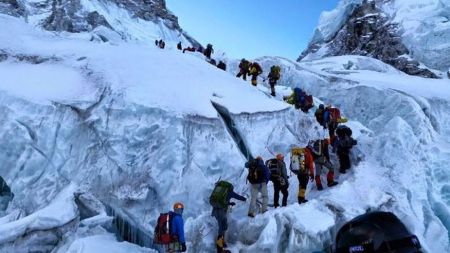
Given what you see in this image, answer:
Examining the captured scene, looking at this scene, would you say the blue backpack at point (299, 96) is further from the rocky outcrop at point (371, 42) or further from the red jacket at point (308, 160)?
the rocky outcrop at point (371, 42)

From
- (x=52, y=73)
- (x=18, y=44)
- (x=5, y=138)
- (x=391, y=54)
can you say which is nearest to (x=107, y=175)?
(x=5, y=138)

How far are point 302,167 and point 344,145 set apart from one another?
1.81 meters

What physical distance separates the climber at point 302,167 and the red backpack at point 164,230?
3796 millimetres

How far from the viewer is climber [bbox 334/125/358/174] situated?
13143mm

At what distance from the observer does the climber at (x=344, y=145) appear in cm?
1314

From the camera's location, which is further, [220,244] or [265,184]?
[265,184]

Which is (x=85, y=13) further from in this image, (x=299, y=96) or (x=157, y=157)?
(x=157, y=157)

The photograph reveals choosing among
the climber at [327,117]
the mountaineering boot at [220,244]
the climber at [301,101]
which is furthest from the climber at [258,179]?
the climber at [301,101]

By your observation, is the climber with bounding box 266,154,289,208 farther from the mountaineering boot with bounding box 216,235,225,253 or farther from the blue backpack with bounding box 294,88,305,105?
the blue backpack with bounding box 294,88,305,105

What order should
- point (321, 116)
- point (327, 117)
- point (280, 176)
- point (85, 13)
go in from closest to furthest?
point (280, 176), point (327, 117), point (321, 116), point (85, 13)

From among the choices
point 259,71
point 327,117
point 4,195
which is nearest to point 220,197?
point 4,195

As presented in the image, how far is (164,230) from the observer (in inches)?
380

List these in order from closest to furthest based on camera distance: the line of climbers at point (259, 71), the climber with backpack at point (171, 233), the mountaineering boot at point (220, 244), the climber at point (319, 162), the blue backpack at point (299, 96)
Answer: the climber with backpack at point (171, 233)
the mountaineering boot at point (220, 244)
the climber at point (319, 162)
the blue backpack at point (299, 96)
the line of climbers at point (259, 71)


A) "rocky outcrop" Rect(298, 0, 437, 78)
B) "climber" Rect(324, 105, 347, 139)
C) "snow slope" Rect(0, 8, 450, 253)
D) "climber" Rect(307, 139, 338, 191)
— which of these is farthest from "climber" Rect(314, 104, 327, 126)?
"rocky outcrop" Rect(298, 0, 437, 78)
